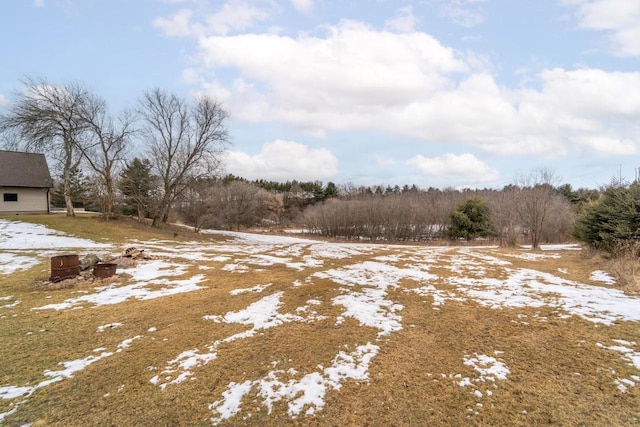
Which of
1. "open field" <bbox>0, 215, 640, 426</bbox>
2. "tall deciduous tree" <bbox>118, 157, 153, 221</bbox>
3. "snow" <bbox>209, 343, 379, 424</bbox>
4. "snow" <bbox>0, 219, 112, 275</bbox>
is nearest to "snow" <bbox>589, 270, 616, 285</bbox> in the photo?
"open field" <bbox>0, 215, 640, 426</bbox>

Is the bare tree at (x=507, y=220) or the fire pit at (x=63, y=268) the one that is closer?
the fire pit at (x=63, y=268)

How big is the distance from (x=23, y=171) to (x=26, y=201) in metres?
2.65

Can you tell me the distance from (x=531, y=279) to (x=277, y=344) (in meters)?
7.99

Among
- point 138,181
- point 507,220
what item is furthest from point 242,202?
point 507,220

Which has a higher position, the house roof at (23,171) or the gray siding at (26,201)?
the house roof at (23,171)

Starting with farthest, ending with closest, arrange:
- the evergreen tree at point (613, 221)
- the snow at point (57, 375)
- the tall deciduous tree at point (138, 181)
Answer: the tall deciduous tree at point (138, 181), the evergreen tree at point (613, 221), the snow at point (57, 375)

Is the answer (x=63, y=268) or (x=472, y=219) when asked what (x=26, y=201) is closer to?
(x=63, y=268)

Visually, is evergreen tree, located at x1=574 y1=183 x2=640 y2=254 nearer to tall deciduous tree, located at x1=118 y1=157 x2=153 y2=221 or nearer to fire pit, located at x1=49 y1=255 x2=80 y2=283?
fire pit, located at x1=49 y1=255 x2=80 y2=283

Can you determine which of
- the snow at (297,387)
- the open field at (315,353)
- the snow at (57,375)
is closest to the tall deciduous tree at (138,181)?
the open field at (315,353)

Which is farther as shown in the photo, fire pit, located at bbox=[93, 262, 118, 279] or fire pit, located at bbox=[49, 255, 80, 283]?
fire pit, located at bbox=[93, 262, 118, 279]

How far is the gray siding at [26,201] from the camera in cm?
2286

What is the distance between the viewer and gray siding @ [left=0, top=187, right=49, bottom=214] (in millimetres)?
22859

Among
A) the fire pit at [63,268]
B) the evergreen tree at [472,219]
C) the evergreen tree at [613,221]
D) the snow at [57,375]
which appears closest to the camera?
the snow at [57,375]

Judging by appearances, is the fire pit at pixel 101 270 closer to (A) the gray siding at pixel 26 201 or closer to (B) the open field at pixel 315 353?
(B) the open field at pixel 315 353
